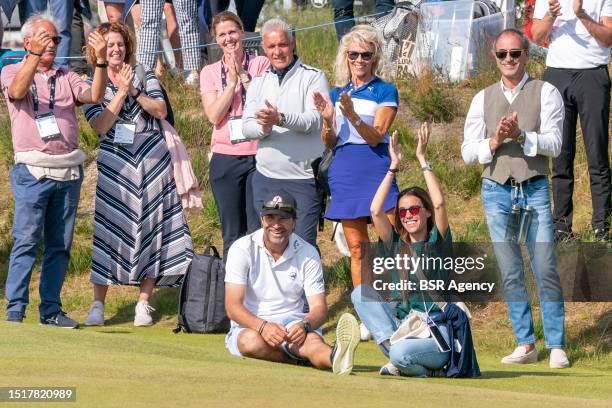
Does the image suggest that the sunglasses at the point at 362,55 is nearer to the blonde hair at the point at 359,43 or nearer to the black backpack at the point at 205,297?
the blonde hair at the point at 359,43

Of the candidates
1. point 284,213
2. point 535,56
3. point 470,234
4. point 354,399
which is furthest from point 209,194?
point 354,399

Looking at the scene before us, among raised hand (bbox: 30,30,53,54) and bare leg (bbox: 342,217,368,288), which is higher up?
raised hand (bbox: 30,30,53,54)

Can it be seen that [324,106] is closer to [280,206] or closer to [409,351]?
[280,206]

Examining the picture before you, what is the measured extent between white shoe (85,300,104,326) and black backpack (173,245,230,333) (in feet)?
2.50

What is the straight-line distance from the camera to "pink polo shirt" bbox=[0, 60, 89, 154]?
10070 millimetres

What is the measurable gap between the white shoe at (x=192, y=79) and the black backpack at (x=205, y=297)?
4.58m

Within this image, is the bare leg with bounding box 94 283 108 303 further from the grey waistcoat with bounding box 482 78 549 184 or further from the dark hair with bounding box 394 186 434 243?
the grey waistcoat with bounding box 482 78 549 184

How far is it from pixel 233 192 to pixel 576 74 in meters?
2.86

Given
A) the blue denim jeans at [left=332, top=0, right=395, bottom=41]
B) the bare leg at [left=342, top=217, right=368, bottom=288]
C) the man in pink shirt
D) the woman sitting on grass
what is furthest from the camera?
the blue denim jeans at [left=332, top=0, right=395, bottom=41]

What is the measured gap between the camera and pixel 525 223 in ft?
30.3

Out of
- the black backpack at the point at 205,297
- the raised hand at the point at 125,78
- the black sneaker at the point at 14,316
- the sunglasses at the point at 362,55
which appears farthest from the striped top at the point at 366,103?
the black sneaker at the point at 14,316

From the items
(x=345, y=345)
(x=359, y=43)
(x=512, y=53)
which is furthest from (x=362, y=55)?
(x=345, y=345)

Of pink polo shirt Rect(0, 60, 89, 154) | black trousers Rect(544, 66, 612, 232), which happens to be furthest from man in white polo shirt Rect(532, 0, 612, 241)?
pink polo shirt Rect(0, 60, 89, 154)

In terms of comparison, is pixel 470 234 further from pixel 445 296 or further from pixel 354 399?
pixel 354 399
